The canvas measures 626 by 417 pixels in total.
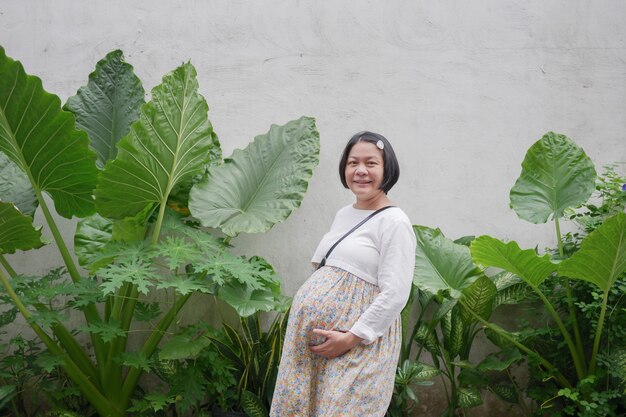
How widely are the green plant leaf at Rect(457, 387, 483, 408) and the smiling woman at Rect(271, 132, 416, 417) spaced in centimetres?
112

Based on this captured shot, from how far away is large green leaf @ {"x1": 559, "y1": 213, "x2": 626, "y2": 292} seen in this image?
7.81ft

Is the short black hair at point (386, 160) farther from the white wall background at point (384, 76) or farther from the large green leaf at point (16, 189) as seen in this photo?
the large green leaf at point (16, 189)

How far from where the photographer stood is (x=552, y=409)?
2.94 metres

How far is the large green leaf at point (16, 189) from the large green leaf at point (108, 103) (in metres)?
0.33

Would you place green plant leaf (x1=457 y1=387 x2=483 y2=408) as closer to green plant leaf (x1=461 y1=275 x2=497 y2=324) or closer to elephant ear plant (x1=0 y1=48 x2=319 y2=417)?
green plant leaf (x1=461 y1=275 x2=497 y2=324)

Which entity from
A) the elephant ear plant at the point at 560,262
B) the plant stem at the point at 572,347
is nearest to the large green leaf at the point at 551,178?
the elephant ear plant at the point at 560,262

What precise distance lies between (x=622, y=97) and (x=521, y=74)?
0.54 m

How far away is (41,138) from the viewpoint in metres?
2.48

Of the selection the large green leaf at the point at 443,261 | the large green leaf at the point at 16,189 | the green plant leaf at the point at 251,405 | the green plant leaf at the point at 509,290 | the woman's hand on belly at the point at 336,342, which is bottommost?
the green plant leaf at the point at 251,405

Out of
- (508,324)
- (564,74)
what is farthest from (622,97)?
(508,324)

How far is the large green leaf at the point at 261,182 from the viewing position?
272 centimetres

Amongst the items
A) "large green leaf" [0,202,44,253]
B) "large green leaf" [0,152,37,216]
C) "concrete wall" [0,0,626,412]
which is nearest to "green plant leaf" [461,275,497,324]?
"concrete wall" [0,0,626,412]

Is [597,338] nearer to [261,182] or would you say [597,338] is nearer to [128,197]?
[261,182]

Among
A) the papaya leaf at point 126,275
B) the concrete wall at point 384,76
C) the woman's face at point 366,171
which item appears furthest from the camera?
the concrete wall at point 384,76
